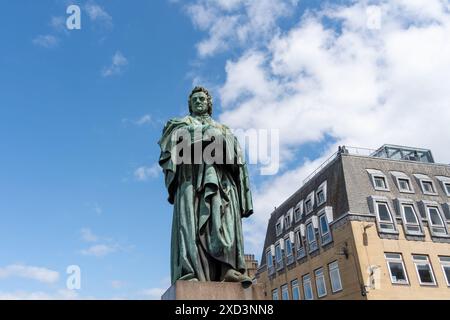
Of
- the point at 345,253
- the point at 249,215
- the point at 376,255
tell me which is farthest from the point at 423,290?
the point at 249,215

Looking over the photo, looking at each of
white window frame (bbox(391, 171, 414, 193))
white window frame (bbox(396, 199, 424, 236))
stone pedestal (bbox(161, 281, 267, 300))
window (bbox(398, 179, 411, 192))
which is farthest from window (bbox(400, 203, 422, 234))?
stone pedestal (bbox(161, 281, 267, 300))

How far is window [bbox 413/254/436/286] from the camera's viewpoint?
32.2 meters

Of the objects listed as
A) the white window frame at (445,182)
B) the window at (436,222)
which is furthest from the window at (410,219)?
the white window frame at (445,182)

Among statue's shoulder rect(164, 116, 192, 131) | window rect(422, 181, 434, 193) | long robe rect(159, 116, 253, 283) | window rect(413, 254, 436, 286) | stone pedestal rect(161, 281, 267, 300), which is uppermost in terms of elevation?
window rect(422, 181, 434, 193)

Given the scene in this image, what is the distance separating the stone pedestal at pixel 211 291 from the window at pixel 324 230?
3208cm

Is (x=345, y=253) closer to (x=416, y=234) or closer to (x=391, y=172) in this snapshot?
(x=416, y=234)

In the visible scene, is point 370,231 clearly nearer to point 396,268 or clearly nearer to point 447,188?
point 396,268

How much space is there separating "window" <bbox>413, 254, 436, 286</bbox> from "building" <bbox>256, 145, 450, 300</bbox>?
0.26ft

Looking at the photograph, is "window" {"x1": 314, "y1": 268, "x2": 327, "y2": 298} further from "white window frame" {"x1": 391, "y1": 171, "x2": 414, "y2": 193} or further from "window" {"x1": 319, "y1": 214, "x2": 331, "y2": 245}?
"white window frame" {"x1": 391, "y1": 171, "x2": 414, "y2": 193}

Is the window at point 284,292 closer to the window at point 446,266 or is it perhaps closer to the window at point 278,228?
the window at point 278,228

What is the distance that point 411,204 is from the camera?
1410 inches

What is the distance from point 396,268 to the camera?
3228 centimetres

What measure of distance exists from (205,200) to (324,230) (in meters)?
32.8
